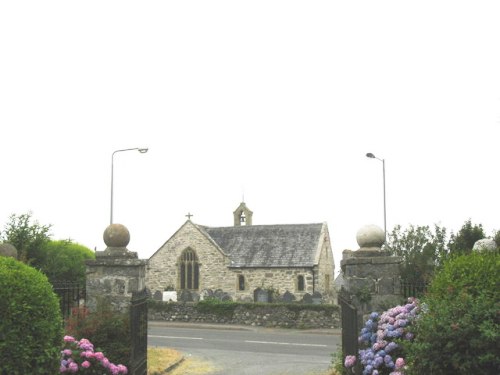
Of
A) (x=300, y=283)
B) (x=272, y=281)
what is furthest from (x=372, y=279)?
(x=272, y=281)

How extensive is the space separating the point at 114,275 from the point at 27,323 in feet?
11.3

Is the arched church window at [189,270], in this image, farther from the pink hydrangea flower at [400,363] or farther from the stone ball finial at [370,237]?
the pink hydrangea flower at [400,363]

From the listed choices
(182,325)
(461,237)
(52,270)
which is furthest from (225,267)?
(52,270)

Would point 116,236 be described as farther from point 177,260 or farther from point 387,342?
point 177,260

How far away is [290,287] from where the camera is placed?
123 ft

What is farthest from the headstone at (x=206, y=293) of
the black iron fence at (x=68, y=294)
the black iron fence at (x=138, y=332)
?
the black iron fence at (x=138, y=332)

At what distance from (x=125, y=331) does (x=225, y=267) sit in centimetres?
2915

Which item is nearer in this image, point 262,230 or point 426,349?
point 426,349

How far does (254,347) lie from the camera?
18.4 meters

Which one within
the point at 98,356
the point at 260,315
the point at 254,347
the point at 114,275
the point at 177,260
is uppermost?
the point at 177,260

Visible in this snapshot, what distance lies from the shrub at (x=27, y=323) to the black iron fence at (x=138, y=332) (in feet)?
3.95

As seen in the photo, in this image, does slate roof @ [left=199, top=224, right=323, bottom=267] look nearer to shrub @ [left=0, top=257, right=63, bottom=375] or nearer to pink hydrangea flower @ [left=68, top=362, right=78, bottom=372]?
pink hydrangea flower @ [left=68, top=362, right=78, bottom=372]

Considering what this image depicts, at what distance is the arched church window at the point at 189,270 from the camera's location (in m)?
40.0

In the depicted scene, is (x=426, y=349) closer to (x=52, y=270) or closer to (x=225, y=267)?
(x=52, y=270)
